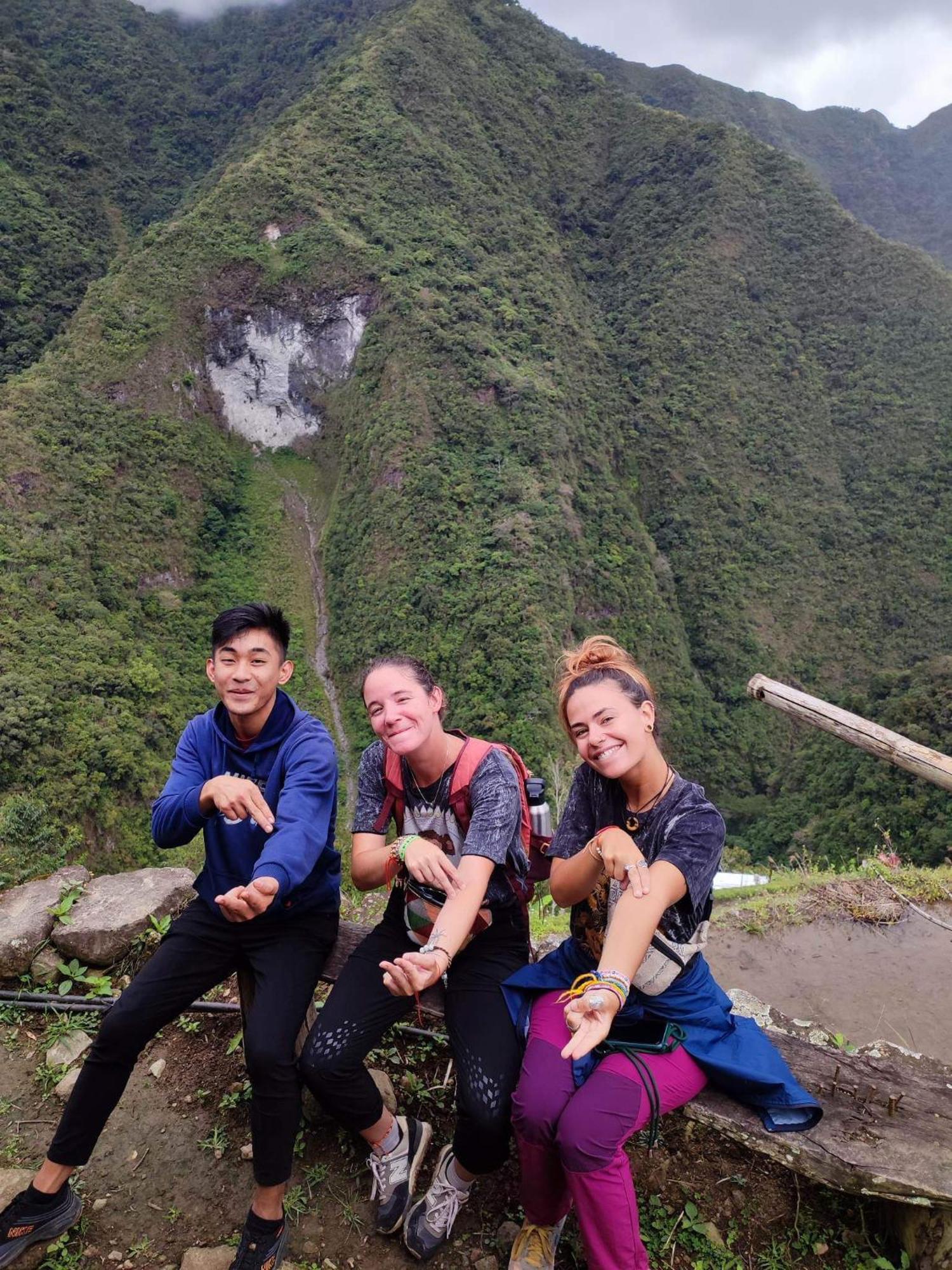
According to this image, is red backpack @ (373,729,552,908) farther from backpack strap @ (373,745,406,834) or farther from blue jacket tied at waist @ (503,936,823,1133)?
blue jacket tied at waist @ (503,936,823,1133)

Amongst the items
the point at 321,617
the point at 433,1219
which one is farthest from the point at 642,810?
the point at 321,617

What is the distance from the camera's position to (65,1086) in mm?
2898

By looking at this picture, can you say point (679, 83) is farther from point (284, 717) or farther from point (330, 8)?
point (284, 717)

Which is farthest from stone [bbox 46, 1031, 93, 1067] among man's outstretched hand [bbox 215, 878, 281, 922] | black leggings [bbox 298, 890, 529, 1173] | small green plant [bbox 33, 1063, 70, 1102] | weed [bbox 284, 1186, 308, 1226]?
man's outstretched hand [bbox 215, 878, 281, 922]

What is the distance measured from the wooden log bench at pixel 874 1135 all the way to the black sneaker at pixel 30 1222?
75cm

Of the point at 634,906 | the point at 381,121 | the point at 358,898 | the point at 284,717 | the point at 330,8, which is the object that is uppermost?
the point at 330,8

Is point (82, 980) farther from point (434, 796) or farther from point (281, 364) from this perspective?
point (281, 364)

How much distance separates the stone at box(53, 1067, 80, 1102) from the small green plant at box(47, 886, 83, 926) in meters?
0.81

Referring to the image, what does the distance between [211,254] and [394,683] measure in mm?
48291

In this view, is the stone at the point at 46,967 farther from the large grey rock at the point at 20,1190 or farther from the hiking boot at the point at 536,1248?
the hiking boot at the point at 536,1248

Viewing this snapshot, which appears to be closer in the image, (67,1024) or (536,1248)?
(536,1248)

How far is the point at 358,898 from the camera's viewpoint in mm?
5371

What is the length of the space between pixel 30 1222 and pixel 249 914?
3.91 feet

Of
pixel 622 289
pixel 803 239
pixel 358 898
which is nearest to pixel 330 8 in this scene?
pixel 622 289
